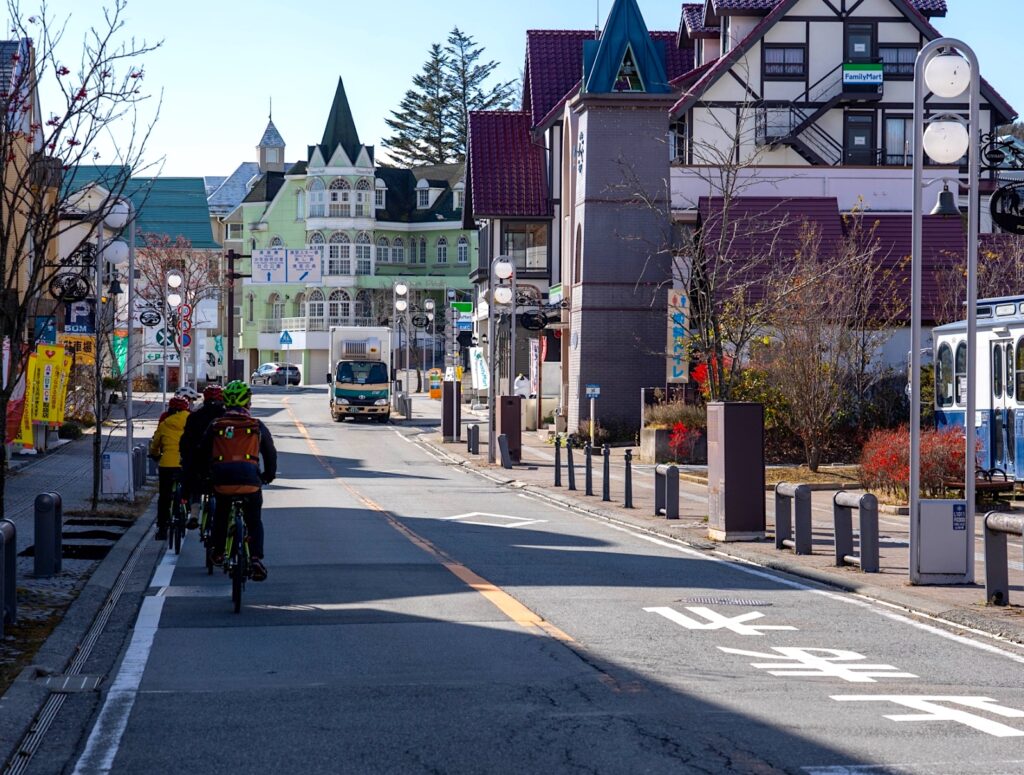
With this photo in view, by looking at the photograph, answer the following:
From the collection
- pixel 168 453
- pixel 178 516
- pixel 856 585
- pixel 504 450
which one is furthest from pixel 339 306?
pixel 856 585

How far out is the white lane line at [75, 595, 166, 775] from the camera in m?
6.93

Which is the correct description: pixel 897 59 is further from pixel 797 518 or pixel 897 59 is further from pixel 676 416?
pixel 797 518

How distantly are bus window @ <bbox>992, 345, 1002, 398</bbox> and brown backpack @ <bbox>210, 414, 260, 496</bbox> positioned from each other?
15.9m

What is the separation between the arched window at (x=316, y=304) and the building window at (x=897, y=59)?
56299 mm

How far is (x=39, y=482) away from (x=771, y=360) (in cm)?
1641

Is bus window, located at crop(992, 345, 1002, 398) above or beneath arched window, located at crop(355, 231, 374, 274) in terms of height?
beneath

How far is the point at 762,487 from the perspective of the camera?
18375mm

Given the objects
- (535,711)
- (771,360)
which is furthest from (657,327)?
(535,711)

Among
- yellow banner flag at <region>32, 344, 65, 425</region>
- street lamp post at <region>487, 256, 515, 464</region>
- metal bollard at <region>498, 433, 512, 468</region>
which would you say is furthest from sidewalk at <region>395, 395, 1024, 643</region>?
yellow banner flag at <region>32, 344, 65, 425</region>

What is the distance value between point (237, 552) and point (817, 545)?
8.57m

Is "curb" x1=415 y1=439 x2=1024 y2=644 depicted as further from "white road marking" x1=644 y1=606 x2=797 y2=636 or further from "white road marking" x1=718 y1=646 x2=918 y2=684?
"white road marking" x1=718 y1=646 x2=918 y2=684

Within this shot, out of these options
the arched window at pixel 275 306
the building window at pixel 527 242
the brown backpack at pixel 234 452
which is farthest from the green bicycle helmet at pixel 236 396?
the arched window at pixel 275 306

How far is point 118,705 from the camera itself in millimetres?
8211

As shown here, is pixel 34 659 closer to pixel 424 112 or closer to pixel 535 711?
pixel 535 711
